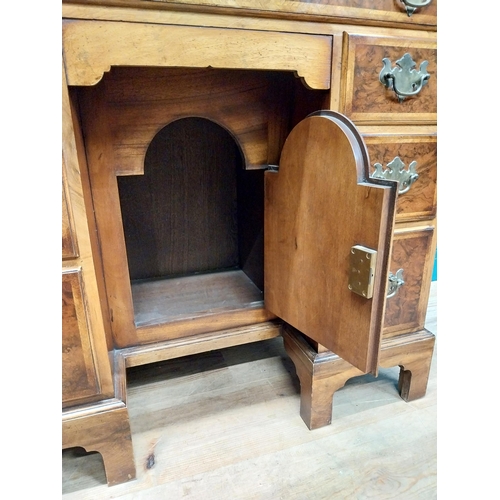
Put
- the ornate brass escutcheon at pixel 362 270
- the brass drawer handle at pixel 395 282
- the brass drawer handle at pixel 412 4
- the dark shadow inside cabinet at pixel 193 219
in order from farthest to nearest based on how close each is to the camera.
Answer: the dark shadow inside cabinet at pixel 193 219, the brass drawer handle at pixel 395 282, the brass drawer handle at pixel 412 4, the ornate brass escutcheon at pixel 362 270

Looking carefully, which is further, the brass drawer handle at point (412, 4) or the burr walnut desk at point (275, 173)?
the brass drawer handle at point (412, 4)

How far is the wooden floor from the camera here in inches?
29.2

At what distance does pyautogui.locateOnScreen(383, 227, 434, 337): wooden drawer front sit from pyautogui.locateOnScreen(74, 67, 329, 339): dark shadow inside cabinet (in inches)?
12.0

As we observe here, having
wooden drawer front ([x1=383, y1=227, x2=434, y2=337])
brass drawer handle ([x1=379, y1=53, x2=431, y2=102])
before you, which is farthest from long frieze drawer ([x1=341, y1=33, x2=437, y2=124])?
wooden drawer front ([x1=383, y1=227, x2=434, y2=337])

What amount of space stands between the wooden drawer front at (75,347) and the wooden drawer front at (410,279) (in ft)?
2.05

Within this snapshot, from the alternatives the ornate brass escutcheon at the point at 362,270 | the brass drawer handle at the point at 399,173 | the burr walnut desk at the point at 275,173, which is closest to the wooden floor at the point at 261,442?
the burr walnut desk at the point at 275,173

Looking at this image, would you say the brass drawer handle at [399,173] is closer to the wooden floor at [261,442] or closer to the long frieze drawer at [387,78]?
the long frieze drawer at [387,78]

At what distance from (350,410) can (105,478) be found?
22.5 inches

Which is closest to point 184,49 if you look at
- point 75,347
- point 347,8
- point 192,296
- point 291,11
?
point 291,11

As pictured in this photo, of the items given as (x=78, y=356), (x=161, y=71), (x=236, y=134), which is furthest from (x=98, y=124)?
(x=78, y=356)

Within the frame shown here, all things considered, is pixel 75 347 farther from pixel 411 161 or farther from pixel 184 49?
pixel 411 161

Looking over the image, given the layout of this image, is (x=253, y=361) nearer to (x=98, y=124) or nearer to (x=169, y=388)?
(x=169, y=388)

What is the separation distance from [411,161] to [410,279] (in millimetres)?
266

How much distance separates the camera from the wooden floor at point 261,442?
2.43ft
